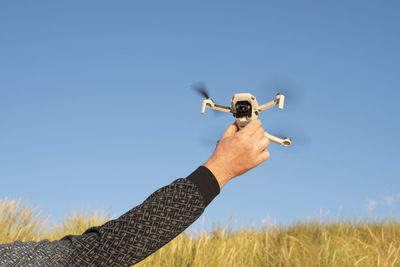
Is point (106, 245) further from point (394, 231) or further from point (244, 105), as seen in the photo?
point (394, 231)

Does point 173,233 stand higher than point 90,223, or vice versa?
point 90,223

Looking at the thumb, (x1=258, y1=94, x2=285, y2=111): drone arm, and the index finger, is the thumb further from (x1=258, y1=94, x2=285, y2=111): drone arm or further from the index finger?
(x1=258, y1=94, x2=285, y2=111): drone arm

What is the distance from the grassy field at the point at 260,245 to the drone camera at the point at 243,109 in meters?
2.86

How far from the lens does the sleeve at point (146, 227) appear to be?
165cm

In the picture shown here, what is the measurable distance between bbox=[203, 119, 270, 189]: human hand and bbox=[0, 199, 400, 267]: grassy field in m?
3.27

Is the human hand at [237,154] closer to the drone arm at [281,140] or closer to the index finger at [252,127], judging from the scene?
the index finger at [252,127]

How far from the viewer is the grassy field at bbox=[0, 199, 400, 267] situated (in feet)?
15.9

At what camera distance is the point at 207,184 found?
5.41 feet

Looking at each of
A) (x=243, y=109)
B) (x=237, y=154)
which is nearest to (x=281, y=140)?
(x=243, y=109)

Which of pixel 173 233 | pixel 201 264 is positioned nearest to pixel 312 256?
pixel 201 264

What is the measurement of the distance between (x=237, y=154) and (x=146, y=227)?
1.58 ft

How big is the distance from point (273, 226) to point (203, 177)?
679 centimetres

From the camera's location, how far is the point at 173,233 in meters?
1.67

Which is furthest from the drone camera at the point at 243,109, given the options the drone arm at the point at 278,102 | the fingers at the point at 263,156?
the fingers at the point at 263,156
